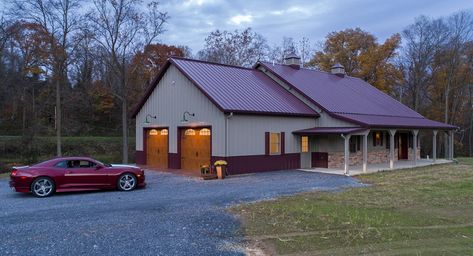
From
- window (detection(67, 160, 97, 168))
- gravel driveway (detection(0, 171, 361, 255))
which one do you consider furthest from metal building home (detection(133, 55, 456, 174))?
window (detection(67, 160, 97, 168))

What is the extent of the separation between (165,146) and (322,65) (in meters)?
26.1

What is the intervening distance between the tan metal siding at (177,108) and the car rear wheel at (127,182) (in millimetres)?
5097

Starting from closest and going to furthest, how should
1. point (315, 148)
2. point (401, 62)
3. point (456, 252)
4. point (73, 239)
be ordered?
point (456, 252) < point (73, 239) < point (315, 148) < point (401, 62)

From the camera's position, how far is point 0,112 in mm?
40375

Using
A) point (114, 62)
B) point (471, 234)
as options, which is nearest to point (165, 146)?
point (114, 62)

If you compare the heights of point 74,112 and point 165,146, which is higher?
point 74,112

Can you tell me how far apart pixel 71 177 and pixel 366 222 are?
9586 millimetres

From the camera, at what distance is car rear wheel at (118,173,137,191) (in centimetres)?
1427

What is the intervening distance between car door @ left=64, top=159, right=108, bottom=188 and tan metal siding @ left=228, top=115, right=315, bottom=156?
641cm

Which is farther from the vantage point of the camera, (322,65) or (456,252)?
(322,65)

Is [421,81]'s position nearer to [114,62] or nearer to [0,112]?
[114,62]

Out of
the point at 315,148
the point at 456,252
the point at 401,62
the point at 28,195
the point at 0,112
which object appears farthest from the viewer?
the point at 401,62

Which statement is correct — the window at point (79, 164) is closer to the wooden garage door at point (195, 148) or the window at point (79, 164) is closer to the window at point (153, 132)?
the wooden garage door at point (195, 148)

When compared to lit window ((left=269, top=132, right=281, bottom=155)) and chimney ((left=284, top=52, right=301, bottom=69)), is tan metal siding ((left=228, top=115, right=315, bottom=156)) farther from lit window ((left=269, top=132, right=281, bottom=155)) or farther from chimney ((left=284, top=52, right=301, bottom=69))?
chimney ((left=284, top=52, right=301, bottom=69))
